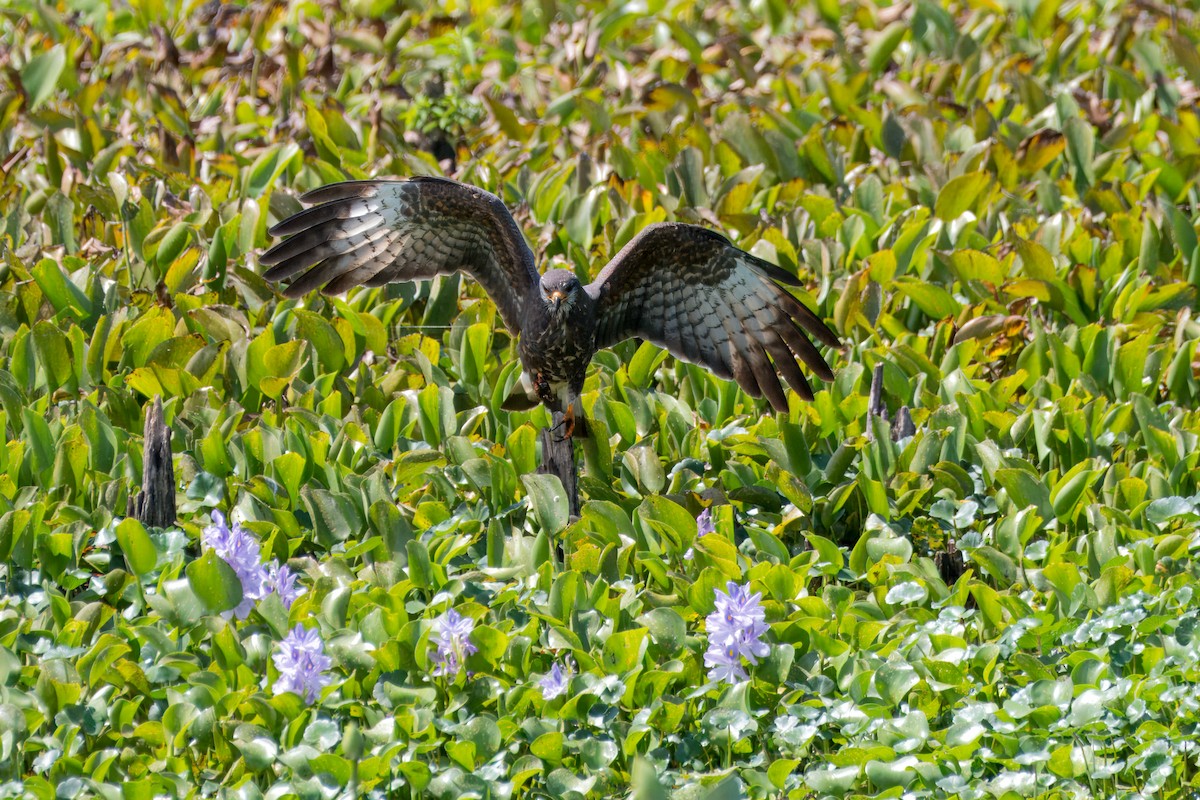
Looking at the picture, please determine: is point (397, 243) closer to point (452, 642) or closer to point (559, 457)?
point (559, 457)

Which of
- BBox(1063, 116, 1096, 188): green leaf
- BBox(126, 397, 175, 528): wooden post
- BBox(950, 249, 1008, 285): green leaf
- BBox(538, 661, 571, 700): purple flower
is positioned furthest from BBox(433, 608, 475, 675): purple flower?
BBox(1063, 116, 1096, 188): green leaf

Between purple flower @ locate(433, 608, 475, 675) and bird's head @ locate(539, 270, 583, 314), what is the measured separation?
1.06m

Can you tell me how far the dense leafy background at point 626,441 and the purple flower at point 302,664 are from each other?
0.29 feet

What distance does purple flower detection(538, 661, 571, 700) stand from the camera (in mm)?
4254

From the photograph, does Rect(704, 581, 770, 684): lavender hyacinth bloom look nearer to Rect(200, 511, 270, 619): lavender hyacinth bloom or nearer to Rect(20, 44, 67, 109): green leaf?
Rect(200, 511, 270, 619): lavender hyacinth bloom

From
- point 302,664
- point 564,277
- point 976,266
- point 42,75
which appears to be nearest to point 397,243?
point 564,277

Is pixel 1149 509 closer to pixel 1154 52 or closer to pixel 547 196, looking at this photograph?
pixel 547 196

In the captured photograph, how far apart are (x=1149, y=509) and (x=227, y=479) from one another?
3162 mm

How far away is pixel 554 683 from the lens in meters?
4.29

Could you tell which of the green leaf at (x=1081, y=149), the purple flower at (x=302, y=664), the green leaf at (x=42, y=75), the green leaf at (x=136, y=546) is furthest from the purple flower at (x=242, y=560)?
the green leaf at (x=42, y=75)

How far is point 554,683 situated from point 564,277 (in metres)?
1.33

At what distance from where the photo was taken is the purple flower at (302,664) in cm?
417

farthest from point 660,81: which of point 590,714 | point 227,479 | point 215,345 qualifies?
point 590,714

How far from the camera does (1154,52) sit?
365 inches
